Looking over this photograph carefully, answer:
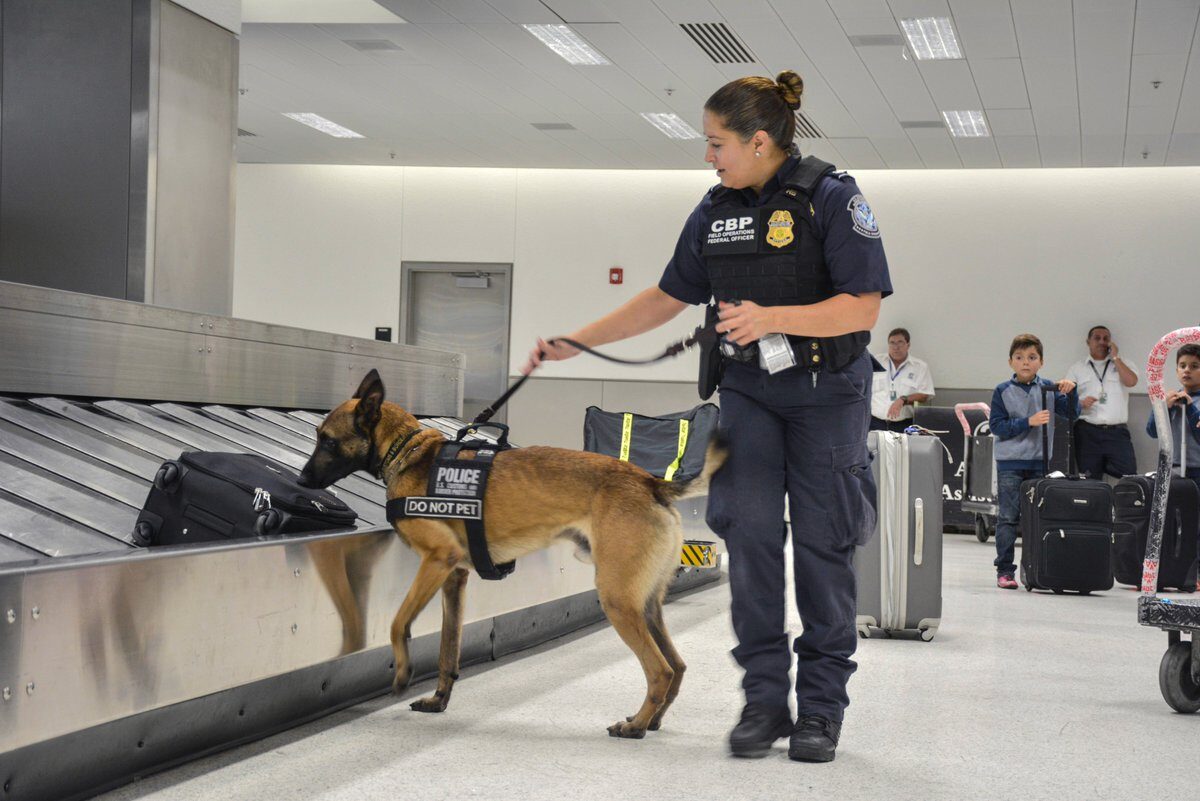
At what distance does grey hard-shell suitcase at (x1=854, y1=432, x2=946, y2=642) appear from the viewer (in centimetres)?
516

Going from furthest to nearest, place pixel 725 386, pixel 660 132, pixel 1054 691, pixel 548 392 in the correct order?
pixel 548 392 < pixel 660 132 < pixel 1054 691 < pixel 725 386

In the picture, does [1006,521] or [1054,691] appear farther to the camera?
[1006,521]

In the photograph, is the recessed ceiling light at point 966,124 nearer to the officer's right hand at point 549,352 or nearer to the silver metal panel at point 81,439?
the officer's right hand at point 549,352

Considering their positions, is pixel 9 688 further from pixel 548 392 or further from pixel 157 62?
pixel 548 392

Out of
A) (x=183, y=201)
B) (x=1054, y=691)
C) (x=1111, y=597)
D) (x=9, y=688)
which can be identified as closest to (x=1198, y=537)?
(x=1111, y=597)

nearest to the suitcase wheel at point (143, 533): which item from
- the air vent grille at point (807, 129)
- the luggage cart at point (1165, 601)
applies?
the luggage cart at point (1165, 601)

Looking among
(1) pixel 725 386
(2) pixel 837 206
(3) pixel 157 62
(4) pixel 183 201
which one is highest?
(3) pixel 157 62

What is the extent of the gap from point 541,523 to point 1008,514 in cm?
511

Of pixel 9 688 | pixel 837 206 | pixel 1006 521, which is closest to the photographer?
pixel 9 688

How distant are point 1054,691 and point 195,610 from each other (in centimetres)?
288

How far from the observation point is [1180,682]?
376cm

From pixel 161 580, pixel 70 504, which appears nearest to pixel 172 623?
pixel 161 580

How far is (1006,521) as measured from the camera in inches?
297

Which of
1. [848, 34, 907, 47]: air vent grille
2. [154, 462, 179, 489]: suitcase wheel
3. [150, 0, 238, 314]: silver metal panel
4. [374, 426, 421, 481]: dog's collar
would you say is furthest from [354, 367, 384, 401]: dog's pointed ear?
[848, 34, 907, 47]: air vent grille
